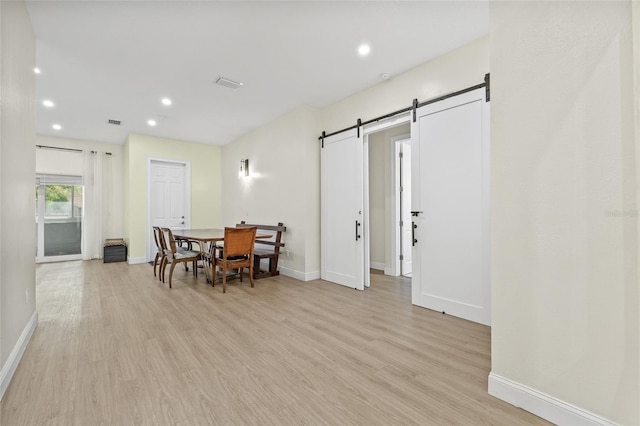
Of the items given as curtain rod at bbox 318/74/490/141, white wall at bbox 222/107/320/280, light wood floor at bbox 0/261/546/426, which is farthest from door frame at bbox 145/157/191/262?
curtain rod at bbox 318/74/490/141

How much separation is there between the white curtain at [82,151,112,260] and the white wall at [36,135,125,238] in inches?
5.1

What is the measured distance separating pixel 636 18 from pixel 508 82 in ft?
1.61

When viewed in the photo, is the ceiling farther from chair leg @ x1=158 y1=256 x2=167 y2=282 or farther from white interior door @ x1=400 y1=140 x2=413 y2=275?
chair leg @ x1=158 y1=256 x2=167 y2=282

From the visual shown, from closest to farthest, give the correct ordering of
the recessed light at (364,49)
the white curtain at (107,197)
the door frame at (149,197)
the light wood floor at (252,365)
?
the light wood floor at (252,365)
the recessed light at (364,49)
the door frame at (149,197)
the white curtain at (107,197)

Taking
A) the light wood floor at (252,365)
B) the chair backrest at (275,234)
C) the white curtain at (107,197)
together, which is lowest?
the light wood floor at (252,365)

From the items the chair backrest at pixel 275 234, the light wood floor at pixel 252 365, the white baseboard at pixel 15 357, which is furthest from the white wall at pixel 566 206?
the chair backrest at pixel 275 234

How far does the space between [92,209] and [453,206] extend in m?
7.61

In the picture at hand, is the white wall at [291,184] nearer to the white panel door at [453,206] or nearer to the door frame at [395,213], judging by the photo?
the door frame at [395,213]

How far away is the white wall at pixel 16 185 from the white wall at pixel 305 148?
10.2ft

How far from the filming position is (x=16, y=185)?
212 centimetres

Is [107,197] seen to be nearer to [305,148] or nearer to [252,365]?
[305,148]

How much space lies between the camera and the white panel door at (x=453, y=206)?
110 inches

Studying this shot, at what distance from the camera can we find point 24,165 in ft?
7.77

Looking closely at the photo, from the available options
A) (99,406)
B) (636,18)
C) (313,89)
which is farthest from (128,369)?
(313,89)
